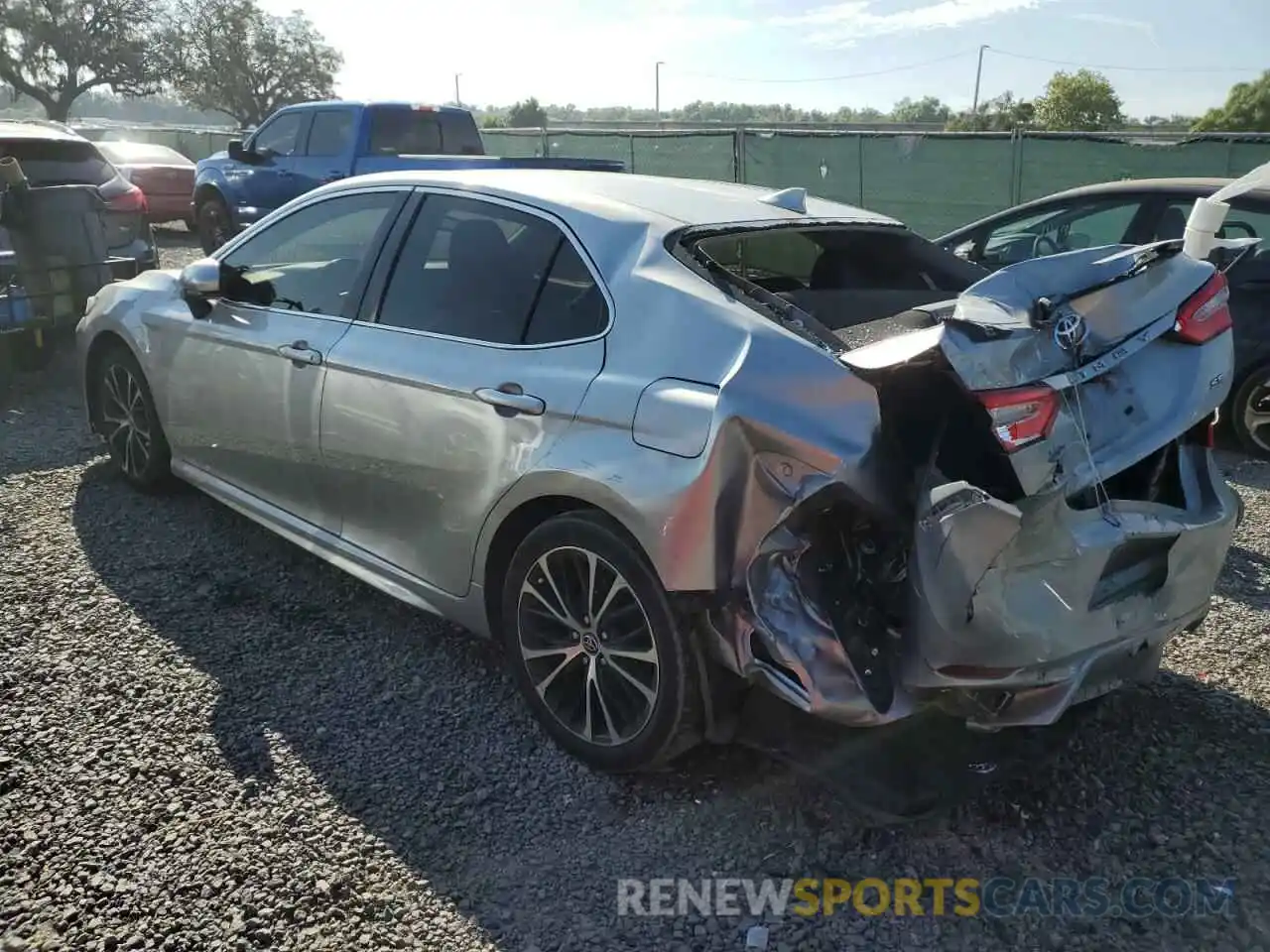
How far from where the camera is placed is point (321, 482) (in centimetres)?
A: 397

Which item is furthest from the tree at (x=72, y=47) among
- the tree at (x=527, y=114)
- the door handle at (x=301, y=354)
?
the door handle at (x=301, y=354)

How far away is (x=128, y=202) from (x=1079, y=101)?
3649cm

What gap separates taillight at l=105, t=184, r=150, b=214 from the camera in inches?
329

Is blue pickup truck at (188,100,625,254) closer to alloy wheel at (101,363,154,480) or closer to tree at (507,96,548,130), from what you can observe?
alloy wheel at (101,363,154,480)

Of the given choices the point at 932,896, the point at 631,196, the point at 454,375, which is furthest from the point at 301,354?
the point at 932,896

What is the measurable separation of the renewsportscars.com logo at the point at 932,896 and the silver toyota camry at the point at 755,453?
422 mm

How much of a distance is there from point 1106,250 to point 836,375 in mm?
827

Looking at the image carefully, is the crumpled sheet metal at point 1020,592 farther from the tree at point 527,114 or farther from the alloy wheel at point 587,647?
the tree at point 527,114

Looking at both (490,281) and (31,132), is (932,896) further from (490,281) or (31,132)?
(31,132)

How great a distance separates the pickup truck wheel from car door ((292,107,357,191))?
6.23ft

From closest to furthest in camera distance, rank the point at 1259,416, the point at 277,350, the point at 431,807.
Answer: the point at 431,807 → the point at 277,350 → the point at 1259,416

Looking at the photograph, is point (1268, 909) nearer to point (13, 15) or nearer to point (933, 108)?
point (13, 15)

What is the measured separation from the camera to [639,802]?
3.06 metres

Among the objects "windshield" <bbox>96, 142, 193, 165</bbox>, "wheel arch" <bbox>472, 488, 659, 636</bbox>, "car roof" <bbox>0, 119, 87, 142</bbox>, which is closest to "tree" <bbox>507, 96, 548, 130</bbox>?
"windshield" <bbox>96, 142, 193, 165</bbox>
